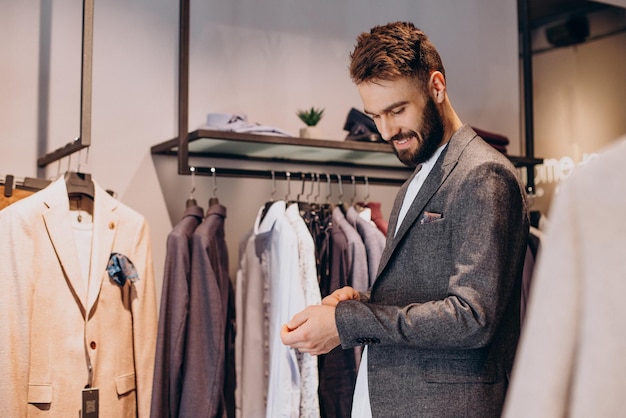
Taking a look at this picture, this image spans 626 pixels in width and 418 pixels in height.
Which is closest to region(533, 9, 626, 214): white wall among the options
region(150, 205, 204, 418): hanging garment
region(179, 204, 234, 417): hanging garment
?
region(179, 204, 234, 417): hanging garment

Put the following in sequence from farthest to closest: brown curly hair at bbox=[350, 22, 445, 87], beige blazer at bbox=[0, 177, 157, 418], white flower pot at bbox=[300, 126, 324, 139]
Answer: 1. white flower pot at bbox=[300, 126, 324, 139]
2. beige blazer at bbox=[0, 177, 157, 418]
3. brown curly hair at bbox=[350, 22, 445, 87]

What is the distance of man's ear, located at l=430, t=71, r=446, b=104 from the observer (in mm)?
2078

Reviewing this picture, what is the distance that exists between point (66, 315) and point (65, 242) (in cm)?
24

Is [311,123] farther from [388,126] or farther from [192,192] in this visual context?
[388,126]

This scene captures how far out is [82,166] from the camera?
3.27 meters

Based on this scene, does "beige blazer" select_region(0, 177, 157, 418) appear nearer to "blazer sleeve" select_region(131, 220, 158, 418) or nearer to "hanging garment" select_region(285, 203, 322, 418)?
"blazer sleeve" select_region(131, 220, 158, 418)

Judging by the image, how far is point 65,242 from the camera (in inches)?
106

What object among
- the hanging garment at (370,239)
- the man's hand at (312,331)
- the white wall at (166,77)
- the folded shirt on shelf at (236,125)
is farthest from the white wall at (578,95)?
the man's hand at (312,331)

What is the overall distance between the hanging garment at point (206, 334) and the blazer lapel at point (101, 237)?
0.30m

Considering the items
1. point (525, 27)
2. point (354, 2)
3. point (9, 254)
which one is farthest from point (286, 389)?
→ point (525, 27)

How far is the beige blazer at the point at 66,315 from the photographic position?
255cm

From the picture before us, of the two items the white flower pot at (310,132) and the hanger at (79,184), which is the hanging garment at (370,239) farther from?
the hanger at (79,184)

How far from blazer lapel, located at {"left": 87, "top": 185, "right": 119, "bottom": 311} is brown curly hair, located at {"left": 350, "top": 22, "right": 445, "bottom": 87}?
122 centimetres

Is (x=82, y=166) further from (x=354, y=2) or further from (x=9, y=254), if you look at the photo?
(x=354, y=2)
